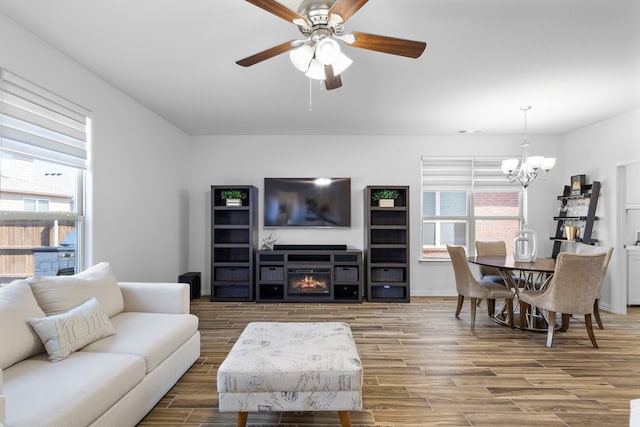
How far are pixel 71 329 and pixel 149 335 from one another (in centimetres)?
46

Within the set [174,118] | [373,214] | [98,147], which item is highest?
[174,118]

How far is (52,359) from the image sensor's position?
1.89 m

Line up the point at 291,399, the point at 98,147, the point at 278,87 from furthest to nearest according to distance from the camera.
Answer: the point at 278,87 → the point at 98,147 → the point at 291,399

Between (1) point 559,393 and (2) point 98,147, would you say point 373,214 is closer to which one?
(1) point 559,393

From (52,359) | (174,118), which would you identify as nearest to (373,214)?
(174,118)

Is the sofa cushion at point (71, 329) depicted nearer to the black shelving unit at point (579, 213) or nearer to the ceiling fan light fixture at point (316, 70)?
the ceiling fan light fixture at point (316, 70)

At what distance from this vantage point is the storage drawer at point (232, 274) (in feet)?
16.5

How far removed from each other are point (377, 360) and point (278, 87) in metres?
2.81

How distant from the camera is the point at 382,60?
290 cm

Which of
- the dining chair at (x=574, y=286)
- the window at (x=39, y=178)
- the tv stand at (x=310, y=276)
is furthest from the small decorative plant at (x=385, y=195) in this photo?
the window at (x=39, y=178)

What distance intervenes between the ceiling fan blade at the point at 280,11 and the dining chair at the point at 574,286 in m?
3.01

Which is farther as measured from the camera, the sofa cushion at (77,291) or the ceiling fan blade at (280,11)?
the sofa cushion at (77,291)

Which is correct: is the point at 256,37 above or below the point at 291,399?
above

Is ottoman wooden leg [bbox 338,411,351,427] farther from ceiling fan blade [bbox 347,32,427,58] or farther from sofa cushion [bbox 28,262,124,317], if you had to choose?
ceiling fan blade [bbox 347,32,427,58]
